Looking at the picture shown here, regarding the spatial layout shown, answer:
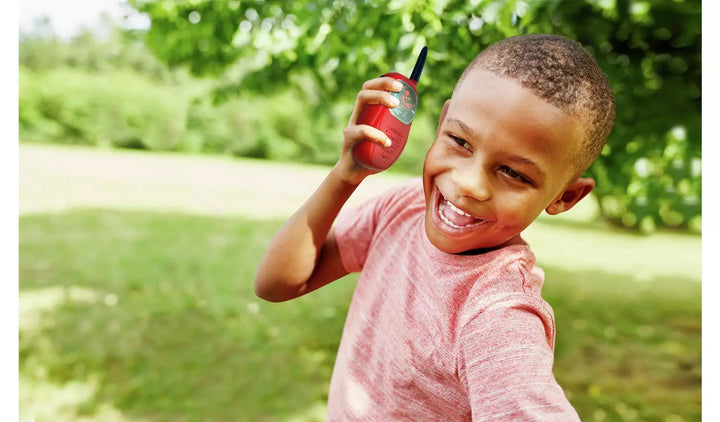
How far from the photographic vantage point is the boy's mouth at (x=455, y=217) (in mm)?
1230

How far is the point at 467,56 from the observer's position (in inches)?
104

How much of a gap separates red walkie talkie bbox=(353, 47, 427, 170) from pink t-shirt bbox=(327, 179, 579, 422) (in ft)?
0.56

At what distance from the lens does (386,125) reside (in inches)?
54.4

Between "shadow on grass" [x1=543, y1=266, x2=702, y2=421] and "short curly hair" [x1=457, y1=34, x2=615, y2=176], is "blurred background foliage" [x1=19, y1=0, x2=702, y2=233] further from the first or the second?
"shadow on grass" [x1=543, y1=266, x2=702, y2=421]

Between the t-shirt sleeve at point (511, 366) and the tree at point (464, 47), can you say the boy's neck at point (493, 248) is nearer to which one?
the t-shirt sleeve at point (511, 366)

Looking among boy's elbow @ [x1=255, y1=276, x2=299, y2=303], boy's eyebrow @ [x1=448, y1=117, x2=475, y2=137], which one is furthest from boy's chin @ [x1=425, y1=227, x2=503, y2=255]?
boy's elbow @ [x1=255, y1=276, x2=299, y2=303]

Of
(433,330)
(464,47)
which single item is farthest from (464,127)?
(464,47)

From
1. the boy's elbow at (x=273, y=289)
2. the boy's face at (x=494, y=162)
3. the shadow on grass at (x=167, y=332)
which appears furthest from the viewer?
the shadow on grass at (x=167, y=332)

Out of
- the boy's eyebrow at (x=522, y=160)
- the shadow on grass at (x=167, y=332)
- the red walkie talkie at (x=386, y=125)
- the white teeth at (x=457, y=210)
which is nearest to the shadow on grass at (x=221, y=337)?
the shadow on grass at (x=167, y=332)

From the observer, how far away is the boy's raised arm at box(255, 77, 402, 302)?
1372mm

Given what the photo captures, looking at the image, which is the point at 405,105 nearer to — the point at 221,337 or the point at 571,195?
the point at 571,195

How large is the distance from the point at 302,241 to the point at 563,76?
682 mm
